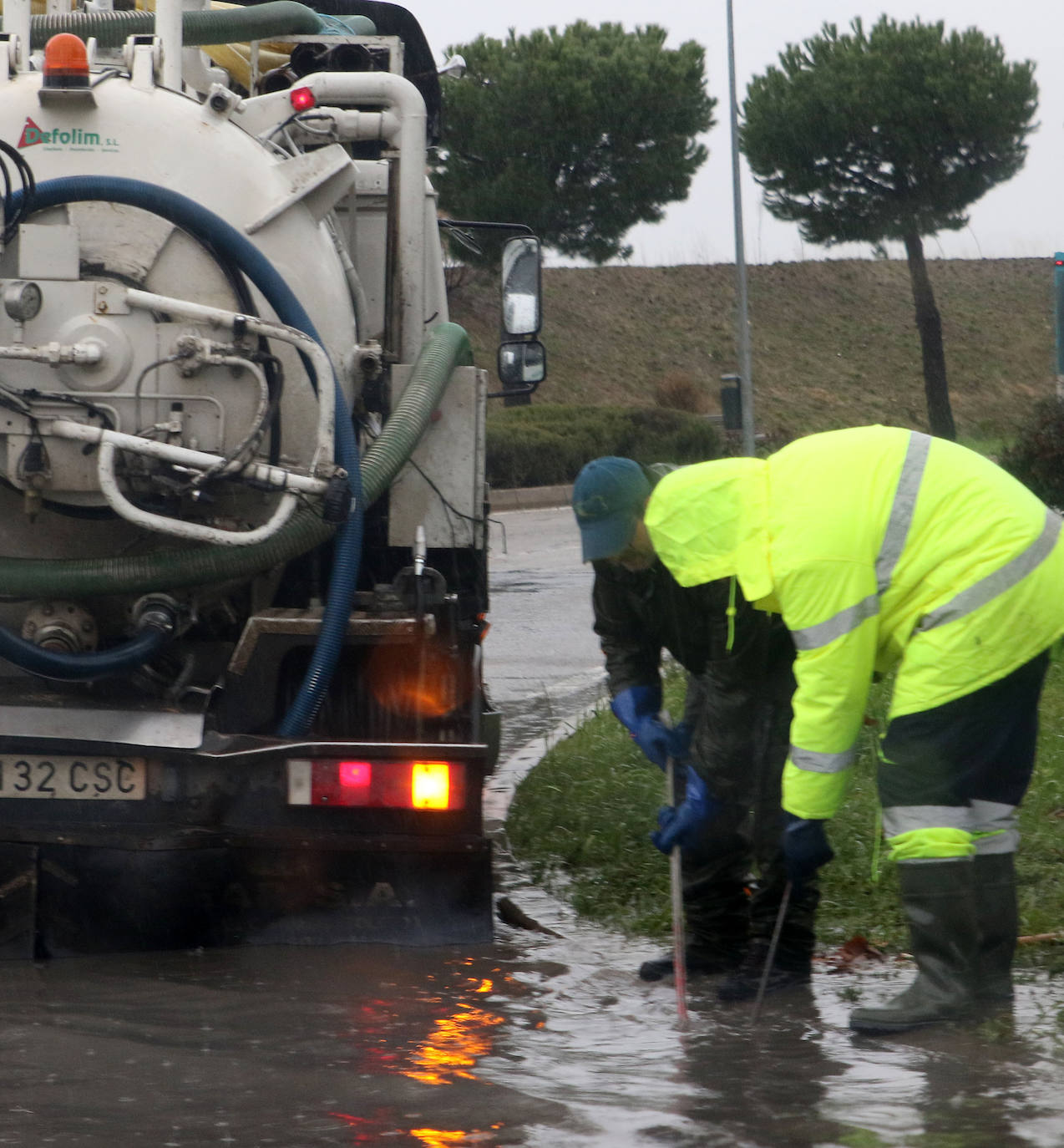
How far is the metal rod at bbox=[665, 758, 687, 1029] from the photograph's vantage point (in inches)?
163

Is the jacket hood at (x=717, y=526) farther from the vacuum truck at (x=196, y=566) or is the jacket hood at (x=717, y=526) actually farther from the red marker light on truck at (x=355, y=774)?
the red marker light on truck at (x=355, y=774)

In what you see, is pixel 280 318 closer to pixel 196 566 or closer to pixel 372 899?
pixel 196 566

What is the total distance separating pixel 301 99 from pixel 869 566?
231 centimetres

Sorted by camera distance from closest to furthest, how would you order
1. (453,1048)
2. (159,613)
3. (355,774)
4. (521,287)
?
(453,1048) < (355,774) < (159,613) < (521,287)

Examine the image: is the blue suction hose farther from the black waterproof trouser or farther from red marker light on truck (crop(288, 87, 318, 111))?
the black waterproof trouser

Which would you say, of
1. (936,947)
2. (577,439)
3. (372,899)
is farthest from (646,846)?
(577,439)

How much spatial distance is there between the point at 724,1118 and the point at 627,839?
8.62ft

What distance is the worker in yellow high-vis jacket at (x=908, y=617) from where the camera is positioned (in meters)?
3.65

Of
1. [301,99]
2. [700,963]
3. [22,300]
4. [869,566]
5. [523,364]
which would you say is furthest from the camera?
[523,364]

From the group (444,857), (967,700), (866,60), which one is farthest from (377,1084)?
(866,60)

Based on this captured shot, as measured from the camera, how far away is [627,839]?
19.4 feet

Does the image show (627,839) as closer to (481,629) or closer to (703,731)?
(481,629)

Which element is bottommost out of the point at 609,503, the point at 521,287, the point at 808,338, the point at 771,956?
the point at 771,956

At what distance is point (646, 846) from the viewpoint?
5.82 metres
